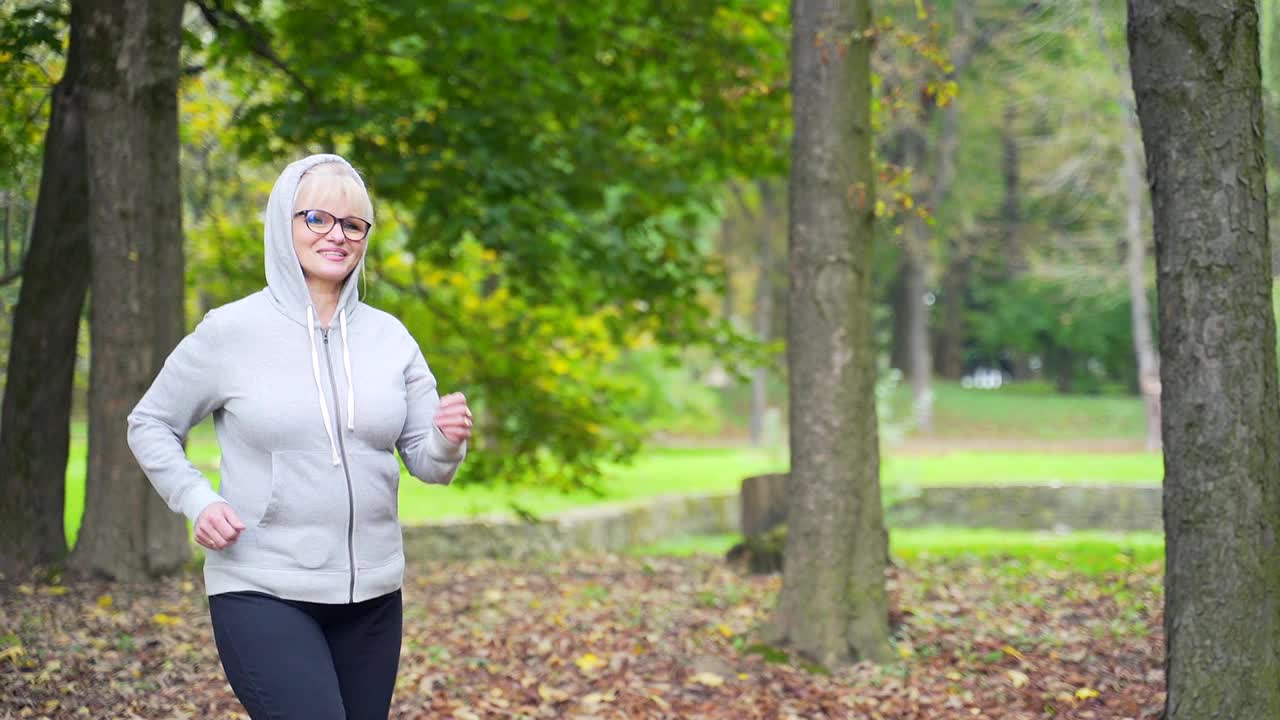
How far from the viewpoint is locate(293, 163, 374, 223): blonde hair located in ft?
9.74

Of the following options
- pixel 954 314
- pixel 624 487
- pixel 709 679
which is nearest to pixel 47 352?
pixel 709 679

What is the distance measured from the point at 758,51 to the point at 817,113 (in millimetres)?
4133

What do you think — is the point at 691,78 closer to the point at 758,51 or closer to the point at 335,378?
the point at 758,51

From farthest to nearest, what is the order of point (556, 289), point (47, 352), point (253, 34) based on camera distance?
point (556, 289) → point (253, 34) → point (47, 352)

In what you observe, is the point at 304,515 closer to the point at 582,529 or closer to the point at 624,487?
the point at 582,529

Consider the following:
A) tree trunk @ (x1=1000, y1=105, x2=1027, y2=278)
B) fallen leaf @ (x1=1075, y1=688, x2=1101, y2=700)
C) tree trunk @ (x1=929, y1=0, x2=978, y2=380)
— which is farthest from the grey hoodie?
tree trunk @ (x1=1000, y1=105, x2=1027, y2=278)

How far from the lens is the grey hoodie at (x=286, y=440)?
282 centimetres

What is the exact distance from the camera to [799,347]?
6.08 metres

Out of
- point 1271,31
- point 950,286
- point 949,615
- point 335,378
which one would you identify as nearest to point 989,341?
point 950,286

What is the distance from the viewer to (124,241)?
7184 millimetres

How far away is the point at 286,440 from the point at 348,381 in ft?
0.67

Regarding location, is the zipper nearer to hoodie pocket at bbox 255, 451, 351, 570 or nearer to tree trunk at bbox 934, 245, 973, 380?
hoodie pocket at bbox 255, 451, 351, 570

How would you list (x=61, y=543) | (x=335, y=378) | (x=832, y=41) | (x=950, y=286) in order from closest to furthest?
(x=335, y=378)
(x=832, y=41)
(x=61, y=543)
(x=950, y=286)

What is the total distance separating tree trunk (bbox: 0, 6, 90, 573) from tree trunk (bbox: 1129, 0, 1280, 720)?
6.48 m
